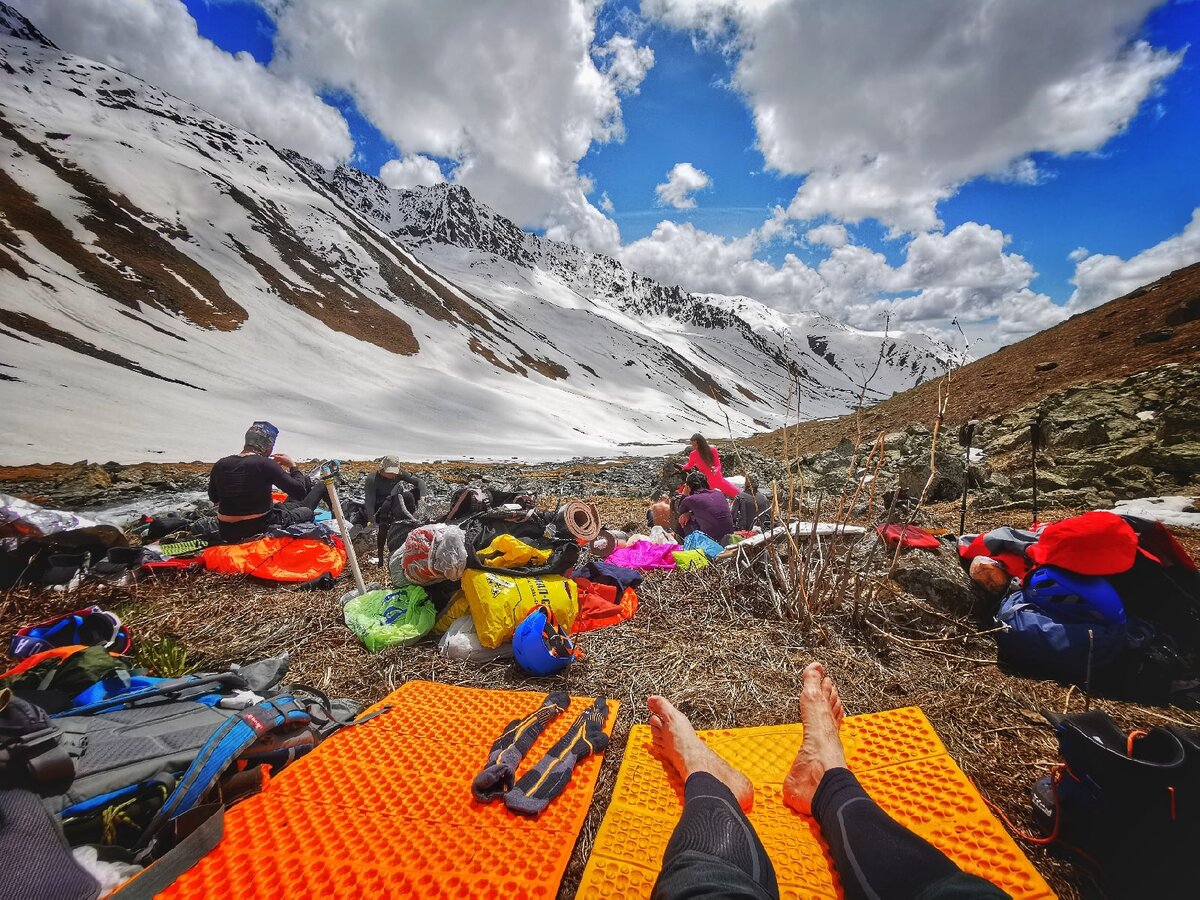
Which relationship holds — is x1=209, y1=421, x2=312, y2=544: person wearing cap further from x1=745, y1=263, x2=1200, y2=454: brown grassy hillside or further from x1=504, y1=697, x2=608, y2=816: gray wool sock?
x1=745, y1=263, x2=1200, y2=454: brown grassy hillside

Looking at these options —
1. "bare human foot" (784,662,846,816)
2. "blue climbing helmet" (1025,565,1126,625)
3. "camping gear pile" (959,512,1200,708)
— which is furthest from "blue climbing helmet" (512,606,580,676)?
"blue climbing helmet" (1025,565,1126,625)

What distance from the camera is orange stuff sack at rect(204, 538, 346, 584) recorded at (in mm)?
4082

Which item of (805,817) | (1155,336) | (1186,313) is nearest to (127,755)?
(805,817)

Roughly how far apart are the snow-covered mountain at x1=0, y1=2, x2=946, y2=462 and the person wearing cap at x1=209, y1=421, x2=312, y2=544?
4.43 meters

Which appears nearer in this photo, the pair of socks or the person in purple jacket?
the pair of socks

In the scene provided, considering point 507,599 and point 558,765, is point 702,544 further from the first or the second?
point 558,765

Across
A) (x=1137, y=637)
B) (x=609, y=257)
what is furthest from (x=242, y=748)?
(x=609, y=257)

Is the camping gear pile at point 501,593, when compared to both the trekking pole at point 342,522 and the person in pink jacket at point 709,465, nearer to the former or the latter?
the trekking pole at point 342,522

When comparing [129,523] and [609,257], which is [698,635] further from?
[609,257]

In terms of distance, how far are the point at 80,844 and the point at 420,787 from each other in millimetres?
958

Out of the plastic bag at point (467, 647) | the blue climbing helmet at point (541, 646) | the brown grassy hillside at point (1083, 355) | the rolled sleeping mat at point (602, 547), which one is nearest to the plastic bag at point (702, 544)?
the rolled sleeping mat at point (602, 547)

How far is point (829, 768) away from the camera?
1665mm

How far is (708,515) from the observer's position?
486 cm

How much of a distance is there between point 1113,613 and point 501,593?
294 cm
